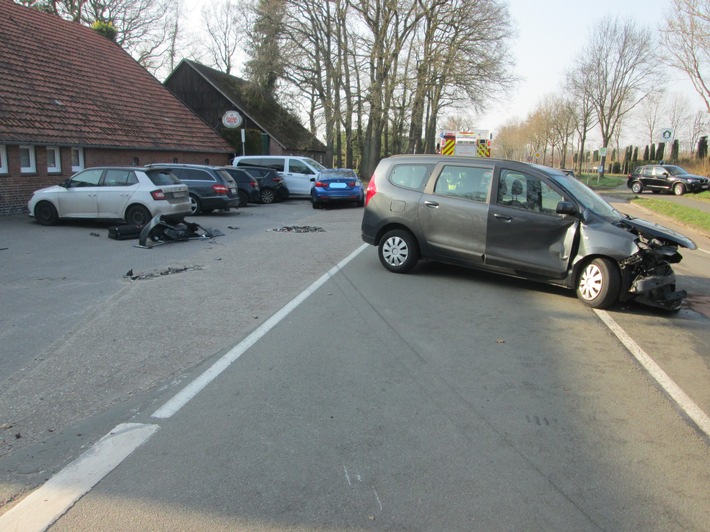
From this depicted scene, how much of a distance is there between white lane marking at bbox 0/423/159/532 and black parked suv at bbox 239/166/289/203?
20.9 meters

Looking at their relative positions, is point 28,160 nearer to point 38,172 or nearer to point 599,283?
point 38,172

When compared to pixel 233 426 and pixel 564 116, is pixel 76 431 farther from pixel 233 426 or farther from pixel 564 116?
pixel 564 116

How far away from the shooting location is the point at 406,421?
4.06 meters

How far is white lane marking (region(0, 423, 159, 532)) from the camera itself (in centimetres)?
293

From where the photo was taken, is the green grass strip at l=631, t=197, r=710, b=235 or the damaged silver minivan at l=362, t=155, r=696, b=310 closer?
the damaged silver minivan at l=362, t=155, r=696, b=310

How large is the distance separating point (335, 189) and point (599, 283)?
16.1m

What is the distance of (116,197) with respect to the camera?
567 inches

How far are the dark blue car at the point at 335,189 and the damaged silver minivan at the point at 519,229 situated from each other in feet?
42.3

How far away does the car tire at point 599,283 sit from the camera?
281 inches

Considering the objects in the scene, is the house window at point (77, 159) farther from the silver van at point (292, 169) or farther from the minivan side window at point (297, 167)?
the minivan side window at point (297, 167)

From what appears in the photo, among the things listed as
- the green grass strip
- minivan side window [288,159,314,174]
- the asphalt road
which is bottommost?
the asphalt road

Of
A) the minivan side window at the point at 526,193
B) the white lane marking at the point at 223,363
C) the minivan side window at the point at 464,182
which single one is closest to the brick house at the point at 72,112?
the white lane marking at the point at 223,363

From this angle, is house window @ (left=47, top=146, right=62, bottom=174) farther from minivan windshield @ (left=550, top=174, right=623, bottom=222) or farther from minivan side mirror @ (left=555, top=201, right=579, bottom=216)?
minivan side mirror @ (left=555, top=201, right=579, bottom=216)

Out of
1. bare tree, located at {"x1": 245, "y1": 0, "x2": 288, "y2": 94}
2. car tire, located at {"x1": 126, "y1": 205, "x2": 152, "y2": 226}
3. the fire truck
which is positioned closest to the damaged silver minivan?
car tire, located at {"x1": 126, "y1": 205, "x2": 152, "y2": 226}
